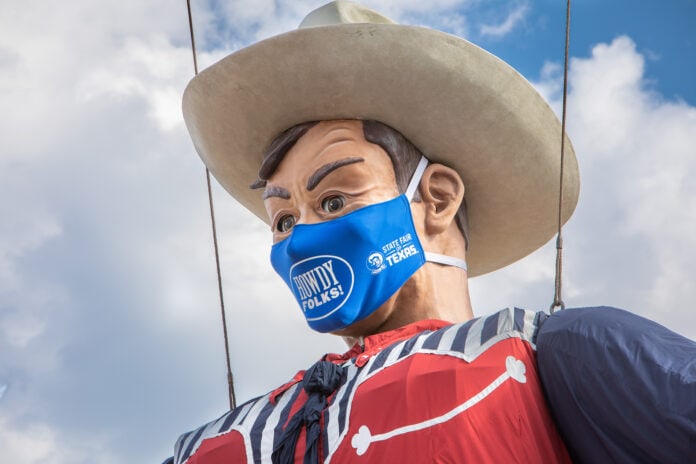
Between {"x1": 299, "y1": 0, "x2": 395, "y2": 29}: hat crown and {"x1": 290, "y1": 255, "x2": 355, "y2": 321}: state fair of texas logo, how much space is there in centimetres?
88

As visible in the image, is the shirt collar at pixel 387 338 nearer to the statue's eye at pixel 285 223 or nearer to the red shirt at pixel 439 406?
the red shirt at pixel 439 406

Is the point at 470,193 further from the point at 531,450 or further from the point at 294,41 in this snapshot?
the point at 531,450

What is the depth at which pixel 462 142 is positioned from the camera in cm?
337

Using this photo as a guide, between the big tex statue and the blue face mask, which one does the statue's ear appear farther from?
the blue face mask

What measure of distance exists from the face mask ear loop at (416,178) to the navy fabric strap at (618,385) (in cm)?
91

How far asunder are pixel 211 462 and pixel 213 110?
140cm

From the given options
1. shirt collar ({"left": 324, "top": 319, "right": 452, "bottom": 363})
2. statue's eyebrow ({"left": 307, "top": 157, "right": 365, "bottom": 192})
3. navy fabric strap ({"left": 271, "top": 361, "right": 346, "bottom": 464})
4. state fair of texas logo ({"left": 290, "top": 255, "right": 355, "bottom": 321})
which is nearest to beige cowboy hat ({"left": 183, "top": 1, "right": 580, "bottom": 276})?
statue's eyebrow ({"left": 307, "top": 157, "right": 365, "bottom": 192})

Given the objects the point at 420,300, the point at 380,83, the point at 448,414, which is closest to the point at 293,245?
the point at 420,300

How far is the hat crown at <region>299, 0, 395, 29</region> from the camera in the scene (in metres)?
3.32

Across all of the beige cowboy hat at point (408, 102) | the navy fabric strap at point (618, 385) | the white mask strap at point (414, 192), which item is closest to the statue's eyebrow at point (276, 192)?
the beige cowboy hat at point (408, 102)

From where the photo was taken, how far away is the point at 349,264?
3.01m

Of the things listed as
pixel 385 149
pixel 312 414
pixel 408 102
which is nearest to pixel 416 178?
pixel 385 149

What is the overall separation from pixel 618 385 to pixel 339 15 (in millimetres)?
1797

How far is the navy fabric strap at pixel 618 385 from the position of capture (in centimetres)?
211
